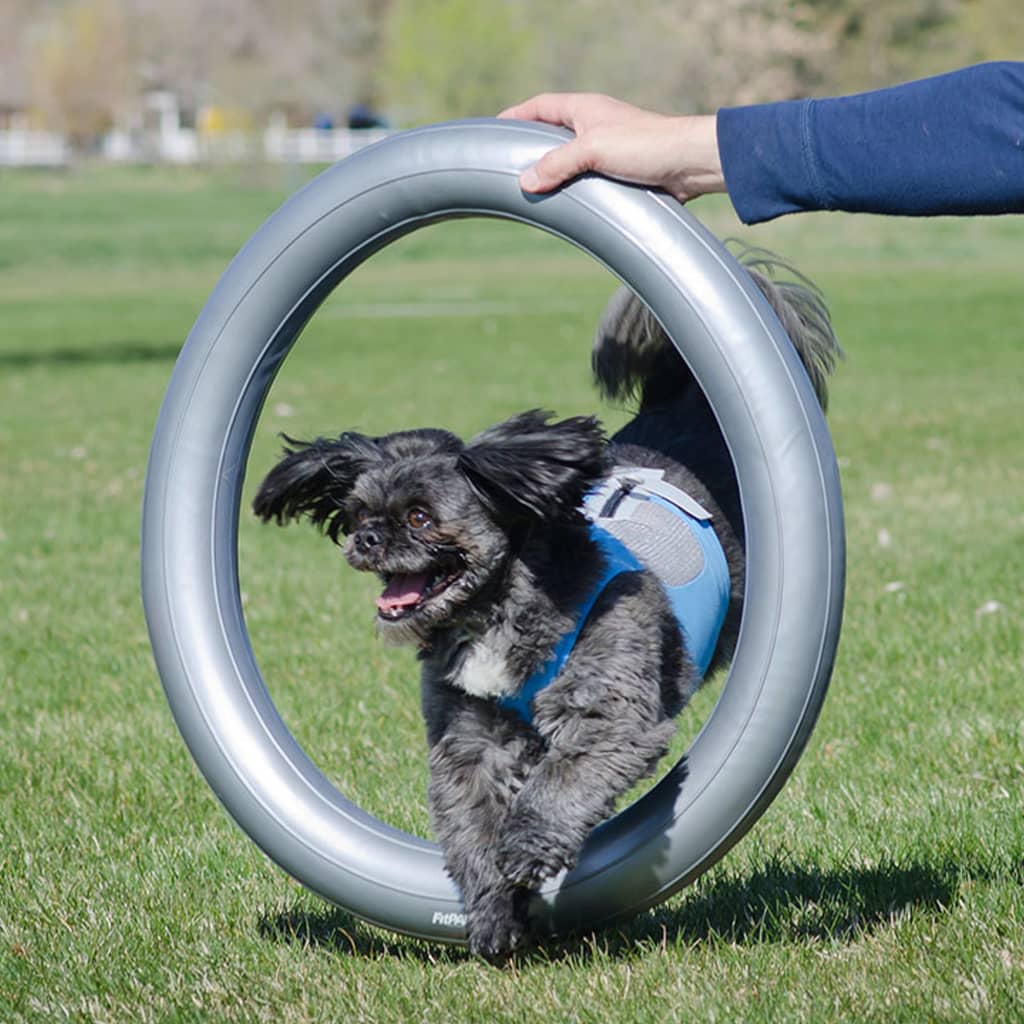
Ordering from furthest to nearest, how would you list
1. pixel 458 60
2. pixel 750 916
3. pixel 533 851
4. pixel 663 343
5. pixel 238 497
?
1. pixel 458 60
2. pixel 663 343
3. pixel 238 497
4. pixel 750 916
5. pixel 533 851

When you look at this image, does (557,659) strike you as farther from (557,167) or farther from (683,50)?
(683,50)

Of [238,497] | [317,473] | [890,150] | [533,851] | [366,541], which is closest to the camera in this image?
[890,150]

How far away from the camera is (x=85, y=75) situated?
121688 millimetres

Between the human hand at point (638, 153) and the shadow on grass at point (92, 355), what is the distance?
16303mm

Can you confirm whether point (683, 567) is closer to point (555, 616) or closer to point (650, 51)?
point (555, 616)

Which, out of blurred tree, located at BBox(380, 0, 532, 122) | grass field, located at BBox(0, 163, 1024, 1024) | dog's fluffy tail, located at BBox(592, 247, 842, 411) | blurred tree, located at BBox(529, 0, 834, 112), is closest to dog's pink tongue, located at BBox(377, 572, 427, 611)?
grass field, located at BBox(0, 163, 1024, 1024)

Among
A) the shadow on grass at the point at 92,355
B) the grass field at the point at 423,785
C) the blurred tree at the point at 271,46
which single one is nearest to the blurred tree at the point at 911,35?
the shadow on grass at the point at 92,355

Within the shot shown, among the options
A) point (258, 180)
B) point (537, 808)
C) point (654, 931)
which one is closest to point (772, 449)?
point (537, 808)

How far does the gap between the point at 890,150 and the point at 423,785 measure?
269 cm

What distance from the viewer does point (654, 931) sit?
13.4 feet

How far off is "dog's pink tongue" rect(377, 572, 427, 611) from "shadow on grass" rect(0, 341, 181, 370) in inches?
638

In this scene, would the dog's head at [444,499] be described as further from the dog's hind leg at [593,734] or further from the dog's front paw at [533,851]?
the dog's front paw at [533,851]

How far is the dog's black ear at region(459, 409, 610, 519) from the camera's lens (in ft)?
12.0

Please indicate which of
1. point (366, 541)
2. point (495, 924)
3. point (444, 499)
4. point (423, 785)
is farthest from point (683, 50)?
point (495, 924)
